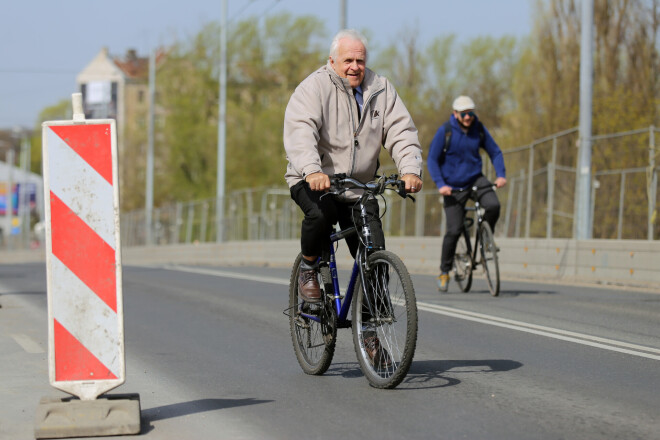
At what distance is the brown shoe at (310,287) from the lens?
6.64m

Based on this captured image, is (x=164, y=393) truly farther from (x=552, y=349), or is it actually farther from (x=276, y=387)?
(x=552, y=349)

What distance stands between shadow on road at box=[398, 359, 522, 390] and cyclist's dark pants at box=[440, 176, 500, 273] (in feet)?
16.5

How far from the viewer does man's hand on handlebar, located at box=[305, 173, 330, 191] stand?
6066 millimetres

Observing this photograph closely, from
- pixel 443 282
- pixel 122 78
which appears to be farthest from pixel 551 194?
pixel 122 78

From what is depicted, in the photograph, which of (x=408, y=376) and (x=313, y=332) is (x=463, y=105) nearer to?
(x=313, y=332)

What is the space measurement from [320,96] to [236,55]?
5823cm

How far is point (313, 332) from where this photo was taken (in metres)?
6.83

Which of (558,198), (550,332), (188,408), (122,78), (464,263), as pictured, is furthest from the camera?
(122,78)

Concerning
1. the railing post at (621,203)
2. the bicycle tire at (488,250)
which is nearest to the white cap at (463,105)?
the bicycle tire at (488,250)

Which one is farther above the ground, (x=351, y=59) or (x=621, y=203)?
(x=351, y=59)

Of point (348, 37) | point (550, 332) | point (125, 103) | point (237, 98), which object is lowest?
point (550, 332)

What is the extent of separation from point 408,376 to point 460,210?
5880 mm

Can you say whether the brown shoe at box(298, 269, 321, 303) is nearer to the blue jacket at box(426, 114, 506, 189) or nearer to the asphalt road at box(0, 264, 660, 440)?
the asphalt road at box(0, 264, 660, 440)

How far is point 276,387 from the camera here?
643 centimetres
